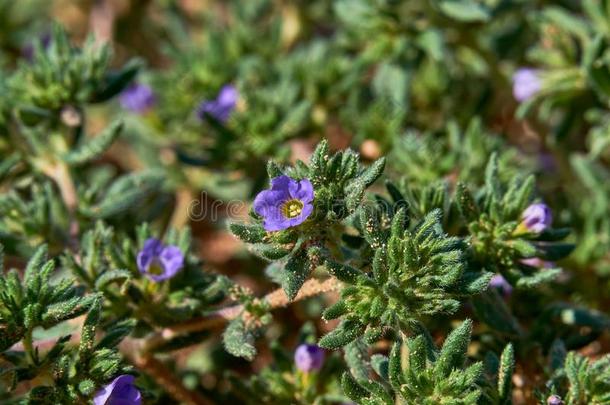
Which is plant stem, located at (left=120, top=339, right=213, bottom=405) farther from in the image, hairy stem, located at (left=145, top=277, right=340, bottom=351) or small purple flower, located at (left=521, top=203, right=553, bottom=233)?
small purple flower, located at (left=521, top=203, right=553, bottom=233)

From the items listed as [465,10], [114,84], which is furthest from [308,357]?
[465,10]

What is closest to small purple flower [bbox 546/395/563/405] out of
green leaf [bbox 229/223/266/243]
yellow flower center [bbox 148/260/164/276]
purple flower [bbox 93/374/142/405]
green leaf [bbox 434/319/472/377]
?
green leaf [bbox 434/319/472/377]

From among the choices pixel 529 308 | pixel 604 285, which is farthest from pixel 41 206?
pixel 604 285

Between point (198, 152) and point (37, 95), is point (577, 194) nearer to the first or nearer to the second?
point (198, 152)

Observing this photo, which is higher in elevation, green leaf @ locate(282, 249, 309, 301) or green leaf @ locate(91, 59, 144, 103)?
green leaf @ locate(282, 249, 309, 301)

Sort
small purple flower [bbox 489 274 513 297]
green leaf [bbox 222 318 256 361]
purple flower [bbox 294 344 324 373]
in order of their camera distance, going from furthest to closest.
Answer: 1. small purple flower [bbox 489 274 513 297]
2. purple flower [bbox 294 344 324 373]
3. green leaf [bbox 222 318 256 361]

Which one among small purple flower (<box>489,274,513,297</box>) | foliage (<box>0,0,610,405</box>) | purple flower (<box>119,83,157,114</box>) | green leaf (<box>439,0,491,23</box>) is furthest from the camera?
purple flower (<box>119,83,157,114</box>)

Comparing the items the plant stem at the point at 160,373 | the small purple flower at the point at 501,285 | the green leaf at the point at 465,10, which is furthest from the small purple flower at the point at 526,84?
the plant stem at the point at 160,373
